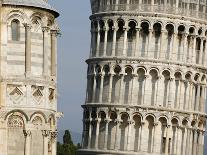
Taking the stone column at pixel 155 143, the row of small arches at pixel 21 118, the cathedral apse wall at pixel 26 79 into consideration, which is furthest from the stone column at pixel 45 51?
the stone column at pixel 155 143

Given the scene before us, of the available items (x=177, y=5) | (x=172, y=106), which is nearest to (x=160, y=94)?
(x=172, y=106)

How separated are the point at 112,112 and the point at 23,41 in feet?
137

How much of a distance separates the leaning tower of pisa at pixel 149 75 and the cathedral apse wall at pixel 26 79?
39.4 metres

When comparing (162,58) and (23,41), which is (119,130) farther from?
(23,41)

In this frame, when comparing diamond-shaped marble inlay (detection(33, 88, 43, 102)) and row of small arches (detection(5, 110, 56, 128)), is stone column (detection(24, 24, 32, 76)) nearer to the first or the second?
diamond-shaped marble inlay (detection(33, 88, 43, 102))

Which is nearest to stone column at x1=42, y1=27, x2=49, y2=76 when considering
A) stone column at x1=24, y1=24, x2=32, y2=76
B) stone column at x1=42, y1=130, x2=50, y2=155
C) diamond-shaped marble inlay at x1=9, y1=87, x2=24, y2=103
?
stone column at x1=24, y1=24, x2=32, y2=76

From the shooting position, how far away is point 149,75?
300 feet

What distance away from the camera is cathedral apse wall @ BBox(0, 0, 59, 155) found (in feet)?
166

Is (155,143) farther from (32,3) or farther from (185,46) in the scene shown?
(32,3)

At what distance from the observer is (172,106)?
9162 centimetres

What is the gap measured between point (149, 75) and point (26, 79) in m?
41.4

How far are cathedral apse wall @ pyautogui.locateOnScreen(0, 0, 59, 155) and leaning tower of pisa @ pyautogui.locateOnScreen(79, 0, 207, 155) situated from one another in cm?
3942

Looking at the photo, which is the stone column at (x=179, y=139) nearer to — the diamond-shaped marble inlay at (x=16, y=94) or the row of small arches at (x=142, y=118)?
the row of small arches at (x=142, y=118)

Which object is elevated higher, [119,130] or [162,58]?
[162,58]
